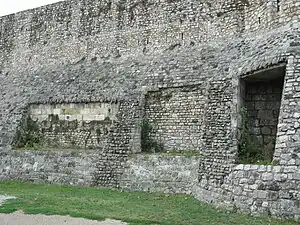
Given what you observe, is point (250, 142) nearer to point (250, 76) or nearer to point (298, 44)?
point (250, 76)

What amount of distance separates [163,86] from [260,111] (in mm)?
3937

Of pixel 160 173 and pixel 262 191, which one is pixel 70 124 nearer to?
pixel 160 173

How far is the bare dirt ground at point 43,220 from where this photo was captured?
386 inches

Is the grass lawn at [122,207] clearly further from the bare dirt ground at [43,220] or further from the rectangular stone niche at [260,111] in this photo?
the rectangular stone niche at [260,111]

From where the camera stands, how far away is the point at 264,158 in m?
12.1

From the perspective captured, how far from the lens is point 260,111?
1312 centimetres

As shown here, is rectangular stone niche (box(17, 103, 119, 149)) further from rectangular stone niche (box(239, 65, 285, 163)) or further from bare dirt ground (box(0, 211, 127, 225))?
bare dirt ground (box(0, 211, 127, 225))

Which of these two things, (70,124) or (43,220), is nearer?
(43,220)

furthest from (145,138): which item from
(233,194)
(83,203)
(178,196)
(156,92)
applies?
(233,194)

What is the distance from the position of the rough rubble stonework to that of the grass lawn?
578 mm

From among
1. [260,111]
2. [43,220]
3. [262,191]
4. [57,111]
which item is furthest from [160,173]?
[57,111]

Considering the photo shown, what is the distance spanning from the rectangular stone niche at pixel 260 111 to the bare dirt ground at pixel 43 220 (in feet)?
15.3

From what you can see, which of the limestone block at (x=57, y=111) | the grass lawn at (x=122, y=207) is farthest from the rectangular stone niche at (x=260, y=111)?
the limestone block at (x=57, y=111)

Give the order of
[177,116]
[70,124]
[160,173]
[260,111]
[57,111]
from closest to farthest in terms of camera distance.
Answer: [260,111] → [160,173] → [177,116] → [70,124] → [57,111]
